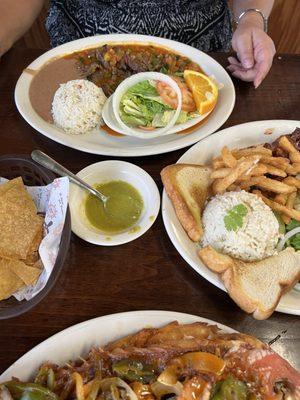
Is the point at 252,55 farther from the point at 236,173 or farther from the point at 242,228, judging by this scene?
the point at 242,228

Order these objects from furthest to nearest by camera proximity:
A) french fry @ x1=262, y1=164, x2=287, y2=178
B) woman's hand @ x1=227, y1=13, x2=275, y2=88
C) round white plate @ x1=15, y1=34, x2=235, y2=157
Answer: woman's hand @ x1=227, y1=13, x2=275, y2=88
round white plate @ x1=15, y1=34, x2=235, y2=157
french fry @ x1=262, y1=164, x2=287, y2=178

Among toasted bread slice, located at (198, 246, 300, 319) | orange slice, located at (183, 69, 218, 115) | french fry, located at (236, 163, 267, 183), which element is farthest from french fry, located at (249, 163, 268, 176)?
orange slice, located at (183, 69, 218, 115)

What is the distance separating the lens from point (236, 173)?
157 cm

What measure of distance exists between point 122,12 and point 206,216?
56.7 inches

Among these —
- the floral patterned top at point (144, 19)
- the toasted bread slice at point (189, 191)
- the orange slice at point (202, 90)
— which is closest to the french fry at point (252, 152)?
the toasted bread slice at point (189, 191)

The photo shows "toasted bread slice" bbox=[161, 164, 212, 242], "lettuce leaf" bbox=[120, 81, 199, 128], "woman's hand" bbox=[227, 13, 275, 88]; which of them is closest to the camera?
"toasted bread slice" bbox=[161, 164, 212, 242]

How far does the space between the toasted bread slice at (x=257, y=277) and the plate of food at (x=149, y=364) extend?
A: 126mm

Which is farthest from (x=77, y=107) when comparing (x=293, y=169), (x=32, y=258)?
(x=293, y=169)

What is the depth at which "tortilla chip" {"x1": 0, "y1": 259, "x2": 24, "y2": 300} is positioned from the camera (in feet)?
4.28

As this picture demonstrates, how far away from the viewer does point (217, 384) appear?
113 cm

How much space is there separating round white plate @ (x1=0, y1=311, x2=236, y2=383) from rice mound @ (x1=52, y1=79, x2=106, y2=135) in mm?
930

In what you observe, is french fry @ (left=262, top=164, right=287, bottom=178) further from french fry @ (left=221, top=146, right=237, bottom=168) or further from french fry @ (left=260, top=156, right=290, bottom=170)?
french fry @ (left=221, top=146, right=237, bottom=168)

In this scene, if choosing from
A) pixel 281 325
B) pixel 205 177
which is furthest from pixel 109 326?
pixel 205 177

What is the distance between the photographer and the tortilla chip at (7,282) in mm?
1305
